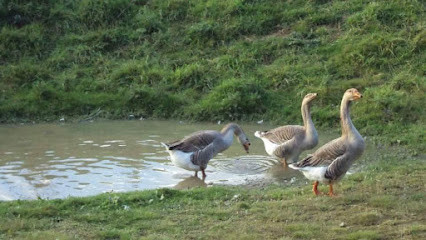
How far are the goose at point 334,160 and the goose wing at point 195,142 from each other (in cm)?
213

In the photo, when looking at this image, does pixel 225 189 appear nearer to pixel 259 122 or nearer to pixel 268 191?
pixel 268 191

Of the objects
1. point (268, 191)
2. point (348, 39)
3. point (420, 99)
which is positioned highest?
point (348, 39)

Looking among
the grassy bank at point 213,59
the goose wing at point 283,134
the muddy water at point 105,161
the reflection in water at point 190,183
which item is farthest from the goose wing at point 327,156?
the grassy bank at point 213,59

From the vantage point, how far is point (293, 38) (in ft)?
53.7

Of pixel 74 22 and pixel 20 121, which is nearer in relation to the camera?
pixel 20 121

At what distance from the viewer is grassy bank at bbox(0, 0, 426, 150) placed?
14.5 meters

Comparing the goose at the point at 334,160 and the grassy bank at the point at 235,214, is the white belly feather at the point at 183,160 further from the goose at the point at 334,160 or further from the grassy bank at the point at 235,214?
the goose at the point at 334,160

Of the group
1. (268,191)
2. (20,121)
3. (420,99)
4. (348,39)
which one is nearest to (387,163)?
(268,191)

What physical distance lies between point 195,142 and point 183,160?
0.43 meters

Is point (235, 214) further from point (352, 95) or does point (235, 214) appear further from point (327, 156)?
point (352, 95)

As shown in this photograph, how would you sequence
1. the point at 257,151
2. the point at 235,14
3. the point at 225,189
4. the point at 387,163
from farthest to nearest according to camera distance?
the point at 235,14 < the point at 257,151 < the point at 387,163 < the point at 225,189

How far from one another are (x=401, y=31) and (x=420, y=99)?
2596 mm

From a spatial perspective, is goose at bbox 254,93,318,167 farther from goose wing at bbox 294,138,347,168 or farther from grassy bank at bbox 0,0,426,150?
goose wing at bbox 294,138,347,168

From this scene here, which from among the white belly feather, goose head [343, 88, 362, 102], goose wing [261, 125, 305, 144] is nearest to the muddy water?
the white belly feather
